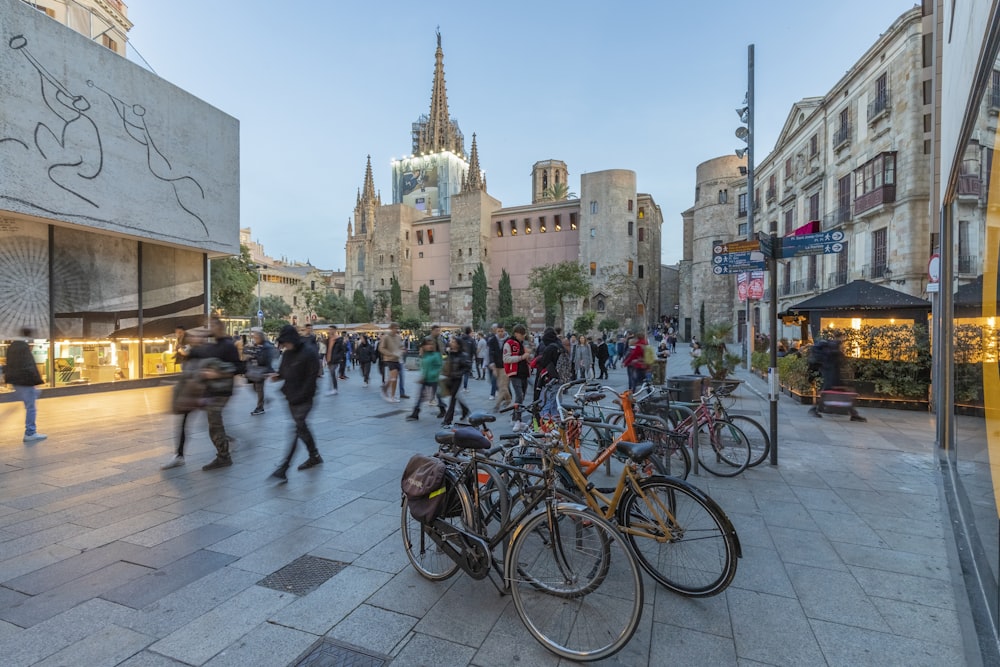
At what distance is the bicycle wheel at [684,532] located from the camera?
2883mm

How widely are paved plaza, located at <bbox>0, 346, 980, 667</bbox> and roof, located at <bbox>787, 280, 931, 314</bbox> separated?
269 inches

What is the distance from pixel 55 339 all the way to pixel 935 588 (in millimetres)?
18509

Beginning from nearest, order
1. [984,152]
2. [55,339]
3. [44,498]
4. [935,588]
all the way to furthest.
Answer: [935,588]
[984,152]
[44,498]
[55,339]

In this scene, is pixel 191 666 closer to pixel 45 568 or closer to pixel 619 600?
pixel 45 568

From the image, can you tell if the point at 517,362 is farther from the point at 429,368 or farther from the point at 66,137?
the point at 66,137

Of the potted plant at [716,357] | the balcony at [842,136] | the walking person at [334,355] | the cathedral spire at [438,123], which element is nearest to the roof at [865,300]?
the potted plant at [716,357]

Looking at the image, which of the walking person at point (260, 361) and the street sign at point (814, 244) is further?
the walking person at point (260, 361)

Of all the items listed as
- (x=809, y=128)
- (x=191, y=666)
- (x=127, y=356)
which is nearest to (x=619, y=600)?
(x=191, y=666)

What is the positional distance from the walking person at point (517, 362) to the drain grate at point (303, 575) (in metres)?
5.50

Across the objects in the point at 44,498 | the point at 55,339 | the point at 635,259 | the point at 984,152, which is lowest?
the point at 44,498

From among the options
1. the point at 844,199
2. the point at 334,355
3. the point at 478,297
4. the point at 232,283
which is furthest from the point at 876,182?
Answer: the point at 478,297

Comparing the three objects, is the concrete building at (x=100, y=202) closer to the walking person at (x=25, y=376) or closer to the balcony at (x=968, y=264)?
the walking person at (x=25, y=376)

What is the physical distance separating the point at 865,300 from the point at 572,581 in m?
12.8

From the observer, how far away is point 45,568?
3455 mm
